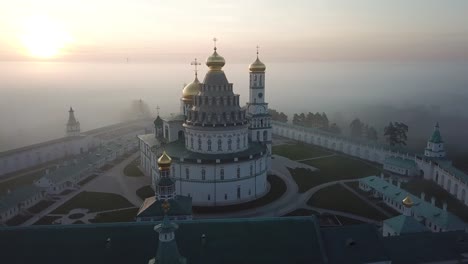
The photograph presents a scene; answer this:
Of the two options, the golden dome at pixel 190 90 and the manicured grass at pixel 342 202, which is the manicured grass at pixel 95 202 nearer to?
the golden dome at pixel 190 90

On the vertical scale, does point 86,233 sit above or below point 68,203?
above

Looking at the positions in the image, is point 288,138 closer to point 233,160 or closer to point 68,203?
point 233,160

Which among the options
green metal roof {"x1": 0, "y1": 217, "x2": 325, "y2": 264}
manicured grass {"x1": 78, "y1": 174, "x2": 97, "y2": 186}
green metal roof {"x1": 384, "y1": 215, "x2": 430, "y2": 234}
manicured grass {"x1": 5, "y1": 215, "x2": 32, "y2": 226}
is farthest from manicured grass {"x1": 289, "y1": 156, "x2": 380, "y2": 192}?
manicured grass {"x1": 5, "y1": 215, "x2": 32, "y2": 226}

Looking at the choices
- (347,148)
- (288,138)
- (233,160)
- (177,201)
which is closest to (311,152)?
(347,148)

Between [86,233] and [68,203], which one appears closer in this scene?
[86,233]

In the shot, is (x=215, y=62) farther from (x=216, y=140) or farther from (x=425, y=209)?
(x=425, y=209)

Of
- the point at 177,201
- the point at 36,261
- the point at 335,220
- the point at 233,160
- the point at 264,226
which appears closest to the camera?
the point at 36,261
